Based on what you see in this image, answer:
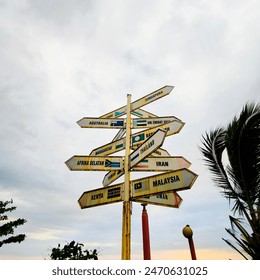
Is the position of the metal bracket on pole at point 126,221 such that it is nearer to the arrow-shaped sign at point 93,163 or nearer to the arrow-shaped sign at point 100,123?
the arrow-shaped sign at point 93,163

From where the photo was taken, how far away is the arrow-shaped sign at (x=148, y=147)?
3691 millimetres

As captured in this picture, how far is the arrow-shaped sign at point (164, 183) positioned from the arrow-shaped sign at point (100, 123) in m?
1.98

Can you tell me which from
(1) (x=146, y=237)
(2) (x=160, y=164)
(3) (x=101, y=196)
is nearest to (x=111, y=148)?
(3) (x=101, y=196)

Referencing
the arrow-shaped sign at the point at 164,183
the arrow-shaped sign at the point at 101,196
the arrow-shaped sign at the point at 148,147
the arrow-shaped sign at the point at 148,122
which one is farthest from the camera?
the arrow-shaped sign at the point at 148,122

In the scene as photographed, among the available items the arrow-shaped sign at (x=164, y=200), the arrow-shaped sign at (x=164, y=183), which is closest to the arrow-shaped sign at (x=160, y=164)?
the arrow-shaped sign at (x=164, y=183)

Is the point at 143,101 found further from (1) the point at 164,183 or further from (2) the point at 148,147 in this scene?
(1) the point at 164,183

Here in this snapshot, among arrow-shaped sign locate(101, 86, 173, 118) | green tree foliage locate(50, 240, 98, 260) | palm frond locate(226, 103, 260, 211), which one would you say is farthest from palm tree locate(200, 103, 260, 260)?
green tree foliage locate(50, 240, 98, 260)

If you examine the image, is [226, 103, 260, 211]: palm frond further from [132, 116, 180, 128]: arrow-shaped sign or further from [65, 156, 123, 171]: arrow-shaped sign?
[65, 156, 123, 171]: arrow-shaped sign

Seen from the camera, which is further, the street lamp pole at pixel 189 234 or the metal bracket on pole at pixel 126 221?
the metal bracket on pole at pixel 126 221

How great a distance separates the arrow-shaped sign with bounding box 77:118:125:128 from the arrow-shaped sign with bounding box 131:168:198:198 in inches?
78.0

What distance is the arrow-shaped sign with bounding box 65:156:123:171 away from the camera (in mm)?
4652

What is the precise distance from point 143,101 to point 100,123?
1212 millimetres

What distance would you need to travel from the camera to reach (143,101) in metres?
6.01
